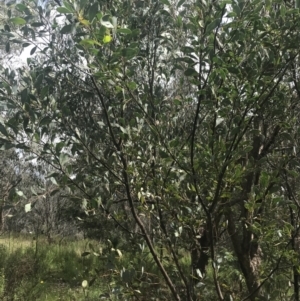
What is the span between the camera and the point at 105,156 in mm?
1732

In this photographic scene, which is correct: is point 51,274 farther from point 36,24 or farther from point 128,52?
point 128,52

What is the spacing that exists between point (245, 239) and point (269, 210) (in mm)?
1173

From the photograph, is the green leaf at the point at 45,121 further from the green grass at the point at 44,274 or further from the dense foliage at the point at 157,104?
the green grass at the point at 44,274

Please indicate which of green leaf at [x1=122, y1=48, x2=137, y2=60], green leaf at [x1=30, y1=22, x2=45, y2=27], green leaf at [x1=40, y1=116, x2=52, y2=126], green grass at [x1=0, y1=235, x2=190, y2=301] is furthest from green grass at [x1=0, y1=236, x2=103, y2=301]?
green leaf at [x1=122, y1=48, x2=137, y2=60]

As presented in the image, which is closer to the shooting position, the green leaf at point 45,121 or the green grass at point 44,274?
the green leaf at point 45,121

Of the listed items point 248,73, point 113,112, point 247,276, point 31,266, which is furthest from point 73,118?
point 31,266

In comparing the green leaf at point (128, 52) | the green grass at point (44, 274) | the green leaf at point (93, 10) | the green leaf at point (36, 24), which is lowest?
the green grass at point (44, 274)

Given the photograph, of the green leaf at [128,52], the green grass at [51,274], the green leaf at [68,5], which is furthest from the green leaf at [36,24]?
the green grass at [51,274]

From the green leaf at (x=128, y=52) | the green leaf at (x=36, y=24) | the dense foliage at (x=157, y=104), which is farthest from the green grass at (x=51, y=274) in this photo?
the green leaf at (x=36, y=24)

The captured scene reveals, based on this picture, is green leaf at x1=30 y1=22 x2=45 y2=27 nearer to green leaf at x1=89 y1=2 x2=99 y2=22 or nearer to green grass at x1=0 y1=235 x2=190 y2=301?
green leaf at x1=89 y1=2 x2=99 y2=22

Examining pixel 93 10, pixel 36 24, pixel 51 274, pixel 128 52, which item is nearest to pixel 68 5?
pixel 93 10

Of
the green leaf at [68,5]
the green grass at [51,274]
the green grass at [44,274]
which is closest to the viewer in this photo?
the green leaf at [68,5]

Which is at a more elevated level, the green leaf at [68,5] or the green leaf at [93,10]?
the green leaf at [68,5]

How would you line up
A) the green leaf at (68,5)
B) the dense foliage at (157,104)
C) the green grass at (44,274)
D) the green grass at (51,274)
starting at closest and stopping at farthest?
1. the green leaf at (68,5)
2. the dense foliage at (157,104)
3. the green grass at (51,274)
4. the green grass at (44,274)
